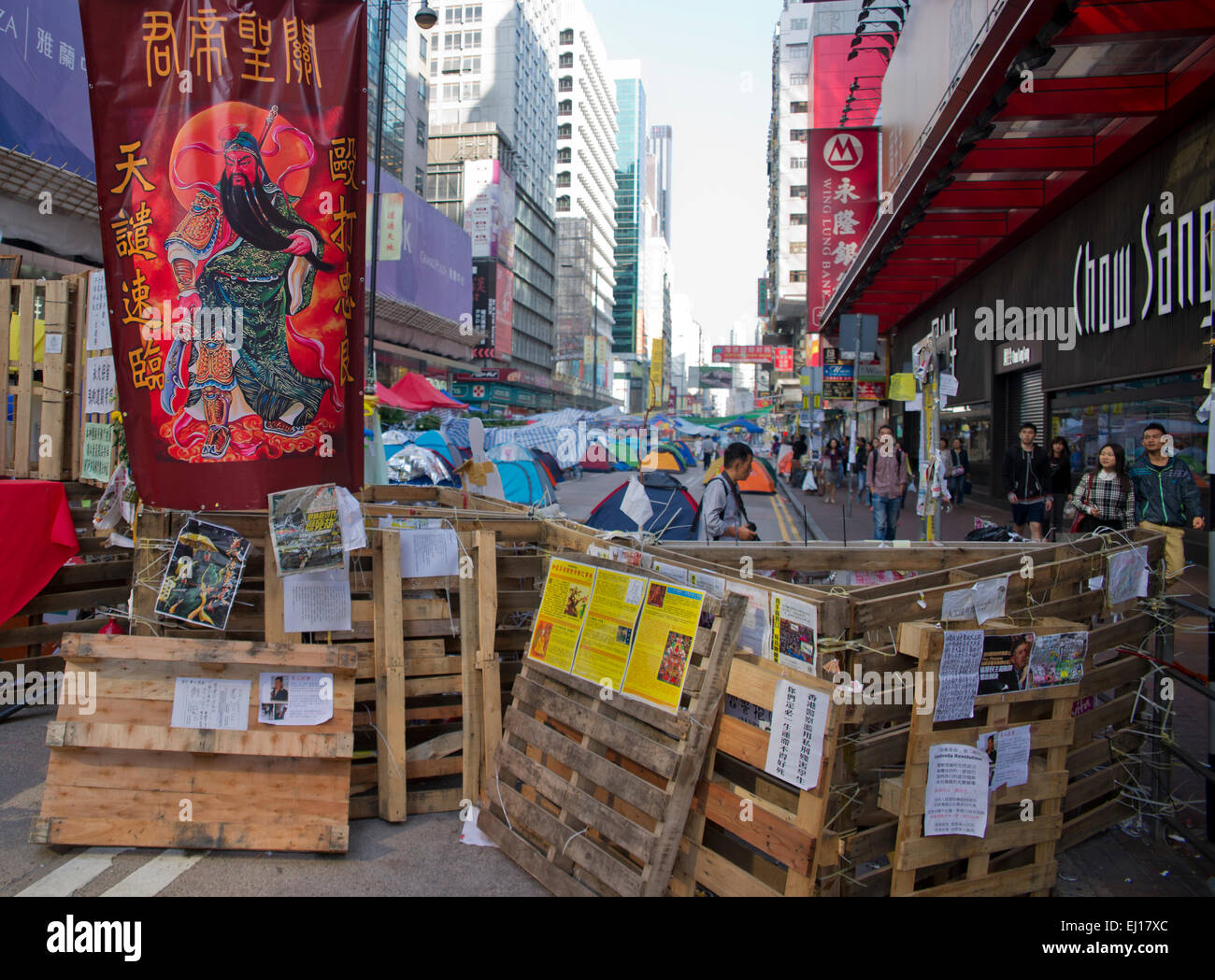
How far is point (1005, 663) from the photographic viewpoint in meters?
3.49

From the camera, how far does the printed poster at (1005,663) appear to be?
11.3 ft

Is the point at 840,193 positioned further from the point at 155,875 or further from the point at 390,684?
the point at 155,875

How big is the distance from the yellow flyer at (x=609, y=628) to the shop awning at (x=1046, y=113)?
7.13 metres

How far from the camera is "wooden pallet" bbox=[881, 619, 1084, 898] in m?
3.30

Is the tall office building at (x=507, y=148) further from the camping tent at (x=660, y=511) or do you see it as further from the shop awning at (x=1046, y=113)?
the camping tent at (x=660, y=511)

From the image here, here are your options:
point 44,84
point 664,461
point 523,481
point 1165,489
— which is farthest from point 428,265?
point 1165,489

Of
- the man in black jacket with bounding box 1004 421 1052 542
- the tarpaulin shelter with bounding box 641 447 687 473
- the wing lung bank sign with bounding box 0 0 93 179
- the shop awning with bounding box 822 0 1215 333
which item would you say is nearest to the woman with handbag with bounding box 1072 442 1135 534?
the man in black jacket with bounding box 1004 421 1052 542

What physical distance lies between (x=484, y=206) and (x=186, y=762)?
81313 mm

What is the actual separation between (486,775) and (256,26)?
162 inches

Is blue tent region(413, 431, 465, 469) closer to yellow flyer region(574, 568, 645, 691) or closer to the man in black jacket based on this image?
the man in black jacket

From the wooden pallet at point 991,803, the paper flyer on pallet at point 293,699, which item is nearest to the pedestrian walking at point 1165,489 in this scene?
the wooden pallet at point 991,803

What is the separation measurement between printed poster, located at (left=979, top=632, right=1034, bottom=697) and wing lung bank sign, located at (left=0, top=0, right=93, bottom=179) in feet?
51.2

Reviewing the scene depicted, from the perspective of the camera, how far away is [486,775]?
4.43 meters
